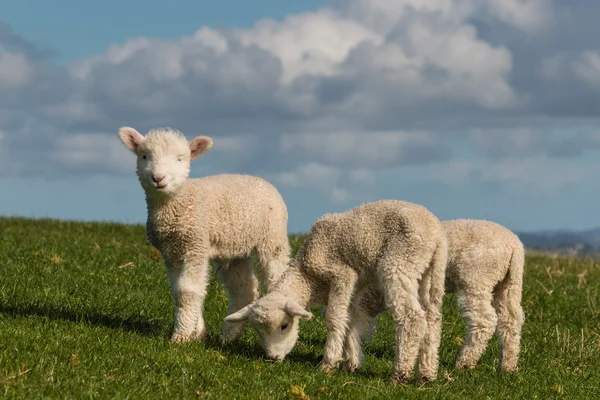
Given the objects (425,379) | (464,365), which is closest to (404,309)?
(425,379)

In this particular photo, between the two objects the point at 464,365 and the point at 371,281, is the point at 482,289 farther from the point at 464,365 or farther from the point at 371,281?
the point at 371,281

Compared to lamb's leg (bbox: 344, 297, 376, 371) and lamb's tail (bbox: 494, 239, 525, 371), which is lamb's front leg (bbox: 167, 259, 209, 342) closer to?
lamb's leg (bbox: 344, 297, 376, 371)

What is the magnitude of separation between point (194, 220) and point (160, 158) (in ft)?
2.81

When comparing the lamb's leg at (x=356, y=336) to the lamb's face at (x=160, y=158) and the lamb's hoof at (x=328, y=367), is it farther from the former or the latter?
the lamb's face at (x=160, y=158)

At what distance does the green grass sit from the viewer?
8.44m

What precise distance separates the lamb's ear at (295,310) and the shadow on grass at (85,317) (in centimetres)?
223

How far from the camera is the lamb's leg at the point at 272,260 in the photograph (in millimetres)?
11516

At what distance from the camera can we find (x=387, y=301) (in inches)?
370

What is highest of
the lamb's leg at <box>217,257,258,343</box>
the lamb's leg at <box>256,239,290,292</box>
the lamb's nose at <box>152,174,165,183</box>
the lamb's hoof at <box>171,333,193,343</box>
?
the lamb's nose at <box>152,174,165,183</box>

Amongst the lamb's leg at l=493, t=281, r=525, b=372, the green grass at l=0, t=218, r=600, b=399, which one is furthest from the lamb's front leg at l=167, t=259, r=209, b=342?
the lamb's leg at l=493, t=281, r=525, b=372

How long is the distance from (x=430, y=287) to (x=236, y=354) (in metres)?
2.34

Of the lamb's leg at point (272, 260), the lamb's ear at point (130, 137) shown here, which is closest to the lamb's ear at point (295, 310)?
the lamb's leg at point (272, 260)

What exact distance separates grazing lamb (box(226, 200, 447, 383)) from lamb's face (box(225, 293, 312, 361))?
0.01m

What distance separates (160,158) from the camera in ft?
33.9
